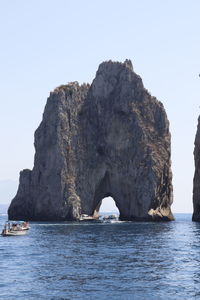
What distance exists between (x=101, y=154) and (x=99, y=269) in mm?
118211

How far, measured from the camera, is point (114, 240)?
319 feet

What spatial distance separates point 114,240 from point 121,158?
7764 centimetres

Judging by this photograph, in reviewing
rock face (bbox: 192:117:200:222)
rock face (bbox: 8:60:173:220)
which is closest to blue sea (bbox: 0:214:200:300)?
rock face (bbox: 192:117:200:222)

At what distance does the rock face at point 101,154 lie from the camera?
165 m

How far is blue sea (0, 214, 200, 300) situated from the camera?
4834cm

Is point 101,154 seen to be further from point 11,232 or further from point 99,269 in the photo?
point 99,269

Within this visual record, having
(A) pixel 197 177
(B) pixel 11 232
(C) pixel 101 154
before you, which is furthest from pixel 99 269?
(C) pixel 101 154

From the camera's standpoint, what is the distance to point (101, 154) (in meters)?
178

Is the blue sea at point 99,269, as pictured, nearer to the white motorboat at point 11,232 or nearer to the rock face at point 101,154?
the white motorboat at point 11,232

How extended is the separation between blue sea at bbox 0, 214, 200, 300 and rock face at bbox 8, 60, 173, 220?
67.5 meters

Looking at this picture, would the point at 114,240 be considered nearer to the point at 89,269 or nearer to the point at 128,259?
the point at 128,259

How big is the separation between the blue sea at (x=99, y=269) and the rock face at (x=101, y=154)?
222 feet

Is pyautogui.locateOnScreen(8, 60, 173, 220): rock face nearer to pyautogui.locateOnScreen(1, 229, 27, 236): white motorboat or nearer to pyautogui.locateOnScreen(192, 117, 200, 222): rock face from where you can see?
pyautogui.locateOnScreen(192, 117, 200, 222): rock face

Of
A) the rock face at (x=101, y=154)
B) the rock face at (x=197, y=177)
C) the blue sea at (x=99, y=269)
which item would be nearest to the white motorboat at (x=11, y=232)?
the blue sea at (x=99, y=269)
